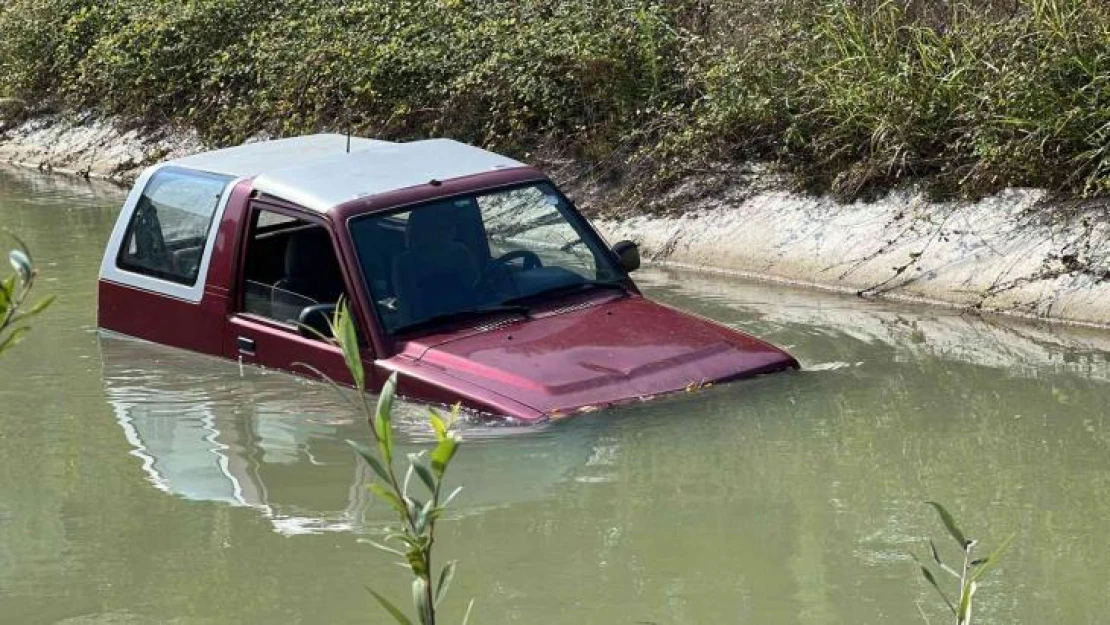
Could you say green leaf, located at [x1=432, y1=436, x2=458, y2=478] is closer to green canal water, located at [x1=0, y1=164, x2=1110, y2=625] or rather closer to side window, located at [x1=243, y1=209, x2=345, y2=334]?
green canal water, located at [x1=0, y1=164, x2=1110, y2=625]

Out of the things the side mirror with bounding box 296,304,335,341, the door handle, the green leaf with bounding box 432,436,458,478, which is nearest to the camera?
the green leaf with bounding box 432,436,458,478

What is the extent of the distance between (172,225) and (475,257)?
1862mm

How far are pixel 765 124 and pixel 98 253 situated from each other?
4752 millimetres

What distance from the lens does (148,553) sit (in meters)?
7.39

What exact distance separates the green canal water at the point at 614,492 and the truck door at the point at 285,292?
18cm

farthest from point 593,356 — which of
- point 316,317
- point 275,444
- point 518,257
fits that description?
point 275,444

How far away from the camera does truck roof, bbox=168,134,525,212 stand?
30.8 ft

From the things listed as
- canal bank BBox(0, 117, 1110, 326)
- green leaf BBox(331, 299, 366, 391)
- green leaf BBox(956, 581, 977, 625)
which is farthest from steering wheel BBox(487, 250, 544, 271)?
green leaf BBox(331, 299, 366, 391)

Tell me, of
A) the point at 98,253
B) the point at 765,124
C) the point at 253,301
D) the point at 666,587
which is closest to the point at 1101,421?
the point at 666,587

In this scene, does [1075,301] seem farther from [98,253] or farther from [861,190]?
[98,253]

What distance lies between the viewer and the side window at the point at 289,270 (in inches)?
366

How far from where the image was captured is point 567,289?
9438 mm

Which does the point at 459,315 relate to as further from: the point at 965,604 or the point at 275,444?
the point at 965,604

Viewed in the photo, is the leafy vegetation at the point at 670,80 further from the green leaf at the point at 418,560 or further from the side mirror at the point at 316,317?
the green leaf at the point at 418,560
